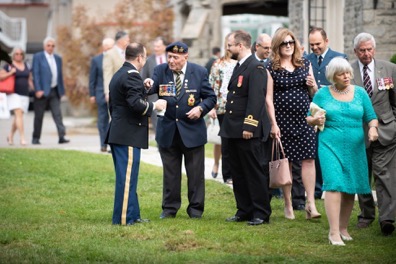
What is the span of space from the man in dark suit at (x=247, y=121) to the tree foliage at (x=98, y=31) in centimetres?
1907

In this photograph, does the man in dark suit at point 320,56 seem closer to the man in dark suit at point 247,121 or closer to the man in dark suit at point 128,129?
the man in dark suit at point 247,121

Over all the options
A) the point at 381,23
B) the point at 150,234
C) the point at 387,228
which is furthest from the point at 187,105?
the point at 381,23

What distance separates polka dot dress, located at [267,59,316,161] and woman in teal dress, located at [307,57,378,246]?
1.65m

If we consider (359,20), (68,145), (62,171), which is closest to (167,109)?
(62,171)

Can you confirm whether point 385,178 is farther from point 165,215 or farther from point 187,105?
point 165,215

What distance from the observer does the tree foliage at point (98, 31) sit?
31016 mm

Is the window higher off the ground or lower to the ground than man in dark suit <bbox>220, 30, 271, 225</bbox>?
higher

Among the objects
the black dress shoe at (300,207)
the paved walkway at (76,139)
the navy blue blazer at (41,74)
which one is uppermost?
the navy blue blazer at (41,74)

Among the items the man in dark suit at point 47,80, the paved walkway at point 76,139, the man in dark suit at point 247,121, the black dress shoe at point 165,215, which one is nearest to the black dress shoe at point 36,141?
the paved walkway at point 76,139

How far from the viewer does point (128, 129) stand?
11.2m

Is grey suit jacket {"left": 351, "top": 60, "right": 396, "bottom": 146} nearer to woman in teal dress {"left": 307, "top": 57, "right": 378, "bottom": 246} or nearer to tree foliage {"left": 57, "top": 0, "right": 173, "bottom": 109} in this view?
woman in teal dress {"left": 307, "top": 57, "right": 378, "bottom": 246}

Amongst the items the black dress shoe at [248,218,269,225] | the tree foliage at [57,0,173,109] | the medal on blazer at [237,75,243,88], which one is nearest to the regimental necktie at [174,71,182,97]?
the medal on blazer at [237,75,243,88]

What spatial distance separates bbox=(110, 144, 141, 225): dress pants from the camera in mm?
11078

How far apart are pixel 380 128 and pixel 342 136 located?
870 mm
